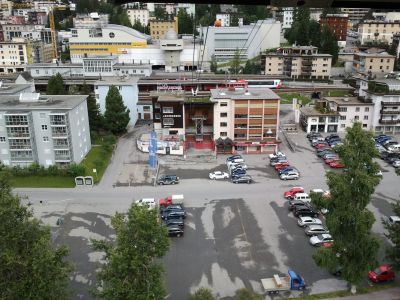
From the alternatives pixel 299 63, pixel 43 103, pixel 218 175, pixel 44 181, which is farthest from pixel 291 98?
pixel 44 181

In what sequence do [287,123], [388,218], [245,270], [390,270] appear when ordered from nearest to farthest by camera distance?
1. [390,270]
2. [245,270]
3. [388,218]
4. [287,123]

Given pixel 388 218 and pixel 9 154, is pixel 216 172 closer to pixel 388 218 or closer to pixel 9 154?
pixel 388 218

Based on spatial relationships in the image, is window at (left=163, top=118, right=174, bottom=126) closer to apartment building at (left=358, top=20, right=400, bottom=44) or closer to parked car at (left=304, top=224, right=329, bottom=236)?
parked car at (left=304, top=224, right=329, bottom=236)

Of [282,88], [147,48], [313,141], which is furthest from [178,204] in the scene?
[147,48]

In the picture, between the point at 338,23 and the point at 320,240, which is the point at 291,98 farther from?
the point at 338,23

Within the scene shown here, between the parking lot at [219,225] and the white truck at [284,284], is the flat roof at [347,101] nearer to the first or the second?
the parking lot at [219,225]
